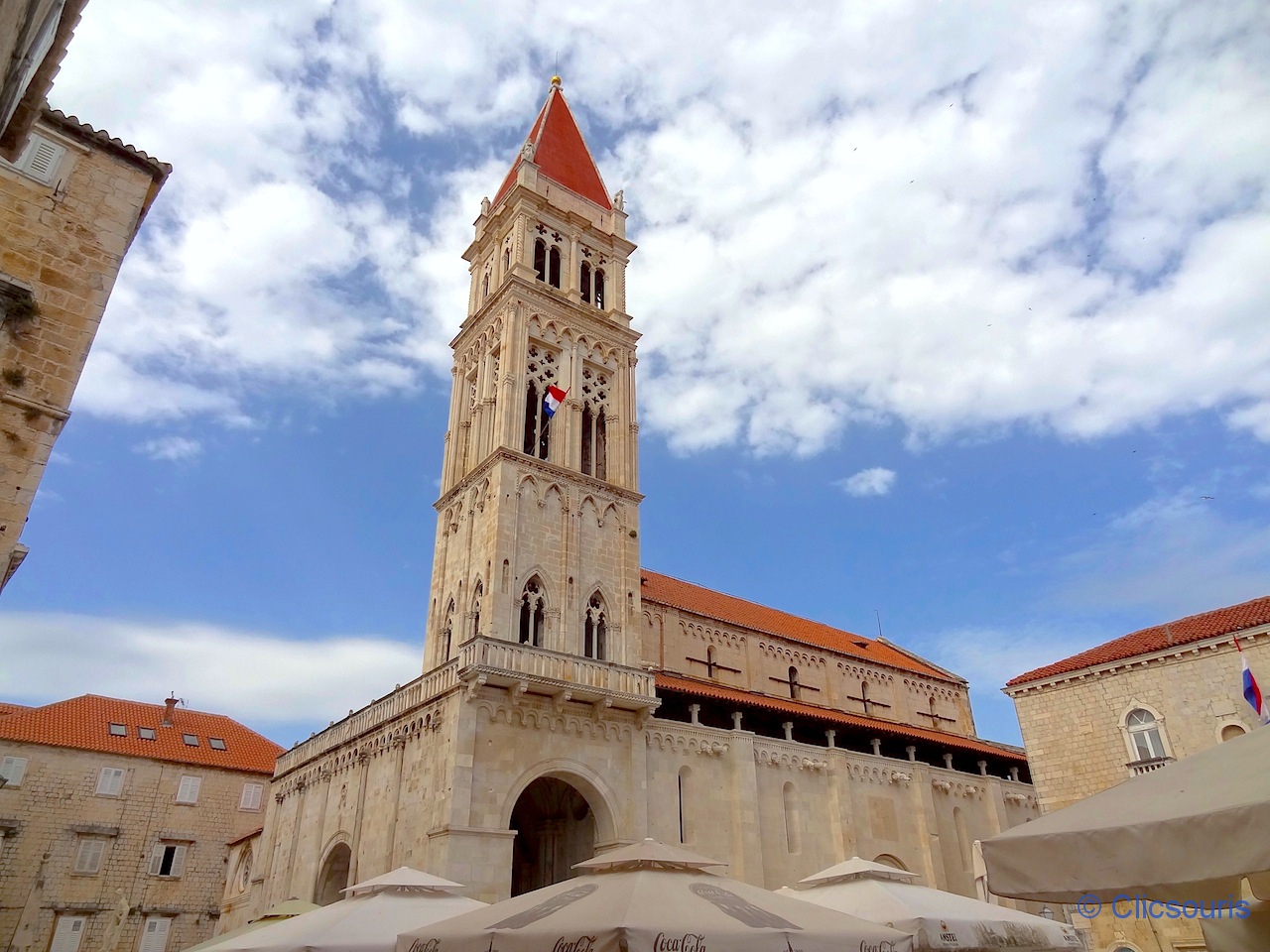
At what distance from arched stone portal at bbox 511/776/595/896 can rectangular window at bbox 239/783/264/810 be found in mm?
15110

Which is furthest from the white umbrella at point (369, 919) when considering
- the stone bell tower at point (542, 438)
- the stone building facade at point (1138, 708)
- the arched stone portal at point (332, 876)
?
the stone building facade at point (1138, 708)

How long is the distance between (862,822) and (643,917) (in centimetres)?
1998

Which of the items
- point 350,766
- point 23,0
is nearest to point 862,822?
point 350,766

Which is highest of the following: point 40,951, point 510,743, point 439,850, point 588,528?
point 588,528

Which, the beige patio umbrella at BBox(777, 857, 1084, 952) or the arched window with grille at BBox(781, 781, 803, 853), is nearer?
the beige patio umbrella at BBox(777, 857, 1084, 952)

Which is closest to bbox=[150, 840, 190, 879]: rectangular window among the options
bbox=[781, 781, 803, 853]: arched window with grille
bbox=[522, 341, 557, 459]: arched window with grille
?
bbox=[522, 341, 557, 459]: arched window with grille

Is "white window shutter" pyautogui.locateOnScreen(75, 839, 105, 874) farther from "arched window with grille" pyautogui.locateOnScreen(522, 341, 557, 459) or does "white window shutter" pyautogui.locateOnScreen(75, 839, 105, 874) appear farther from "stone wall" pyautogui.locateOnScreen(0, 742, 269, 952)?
"arched window with grille" pyautogui.locateOnScreen(522, 341, 557, 459)

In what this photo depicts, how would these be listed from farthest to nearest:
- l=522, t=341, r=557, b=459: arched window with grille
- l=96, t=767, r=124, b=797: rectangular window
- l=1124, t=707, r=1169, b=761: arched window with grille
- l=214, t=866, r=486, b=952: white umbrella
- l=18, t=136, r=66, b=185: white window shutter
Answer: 1. l=96, t=767, r=124, b=797: rectangular window
2. l=522, t=341, r=557, b=459: arched window with grille
3. l=1124, t=707, r=1169, b=761: arched window with grille
4. l=18, t=136, r=66, b=185: white window shutter
5. l=214, t=866, r=486, b=952: white umbrella

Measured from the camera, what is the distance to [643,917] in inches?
244

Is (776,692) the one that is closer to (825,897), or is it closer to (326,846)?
(326,846)

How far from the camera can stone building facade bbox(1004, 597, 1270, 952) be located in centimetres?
1734

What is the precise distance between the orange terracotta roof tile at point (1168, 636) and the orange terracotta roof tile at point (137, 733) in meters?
29.4

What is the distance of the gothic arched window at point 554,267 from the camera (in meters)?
28.5

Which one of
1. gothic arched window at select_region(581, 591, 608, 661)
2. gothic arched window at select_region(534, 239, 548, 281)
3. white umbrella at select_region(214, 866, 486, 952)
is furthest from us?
gothic arched window at select_region(534, 239, 548, 281)
